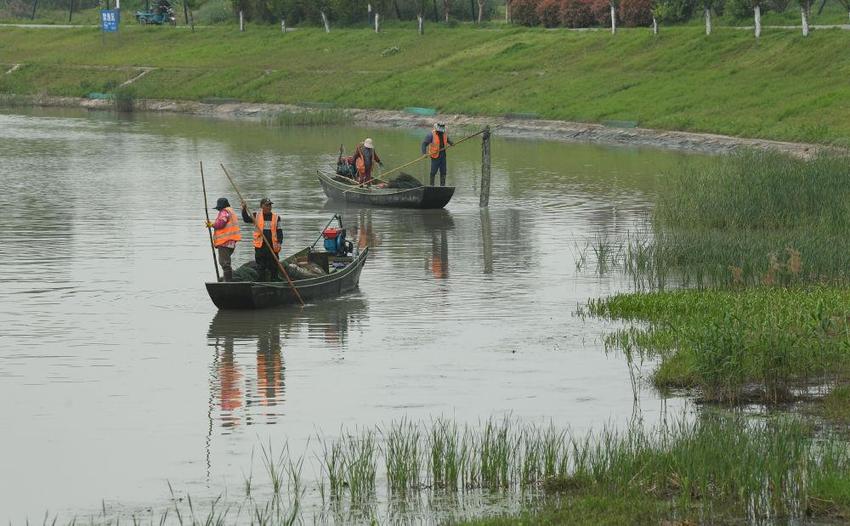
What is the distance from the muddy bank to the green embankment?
716 millimetres

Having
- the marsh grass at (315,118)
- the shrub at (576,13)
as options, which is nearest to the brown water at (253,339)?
the marsh grass at (315,118)

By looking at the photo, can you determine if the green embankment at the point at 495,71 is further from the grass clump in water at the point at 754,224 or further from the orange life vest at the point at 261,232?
the orange life vest at the point at 261,232

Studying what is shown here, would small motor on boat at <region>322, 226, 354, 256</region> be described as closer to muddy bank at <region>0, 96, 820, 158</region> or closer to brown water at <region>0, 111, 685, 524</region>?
Answer: brown water at <region>0, 111, 685, 524</region>

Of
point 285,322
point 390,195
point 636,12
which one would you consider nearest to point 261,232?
point 285,322

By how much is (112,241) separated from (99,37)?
7261cm

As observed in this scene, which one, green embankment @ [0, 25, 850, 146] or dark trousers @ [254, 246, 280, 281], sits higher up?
green embankment @ [0, 25, 850, 146]

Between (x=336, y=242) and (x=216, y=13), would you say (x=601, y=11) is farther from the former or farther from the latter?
(x=336, y=242)

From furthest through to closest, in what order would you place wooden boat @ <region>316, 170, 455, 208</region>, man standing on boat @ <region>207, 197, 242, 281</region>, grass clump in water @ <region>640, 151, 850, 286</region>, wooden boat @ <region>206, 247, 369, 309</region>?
1. wooden boat @ <region>316, 170, 455, 208</region>
2. grass clump in water @ <region>640, 151, 850, 286</region>
3. man standing on boat @ <region>207, 197, 242, 281</region>
4. wooden boat @ <region>206, 247, 369, 309</region>

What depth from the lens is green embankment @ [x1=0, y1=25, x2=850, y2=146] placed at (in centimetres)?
5666

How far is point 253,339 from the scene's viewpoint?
72.6ft

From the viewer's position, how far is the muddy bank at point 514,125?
52009 millimetres

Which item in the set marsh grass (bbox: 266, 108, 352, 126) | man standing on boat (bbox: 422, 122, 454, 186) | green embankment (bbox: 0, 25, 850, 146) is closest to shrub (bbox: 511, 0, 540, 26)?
green embankment (bbox: 0, 25, 850, 146)

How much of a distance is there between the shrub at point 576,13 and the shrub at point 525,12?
8.14ft

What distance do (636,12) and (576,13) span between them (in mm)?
4896
